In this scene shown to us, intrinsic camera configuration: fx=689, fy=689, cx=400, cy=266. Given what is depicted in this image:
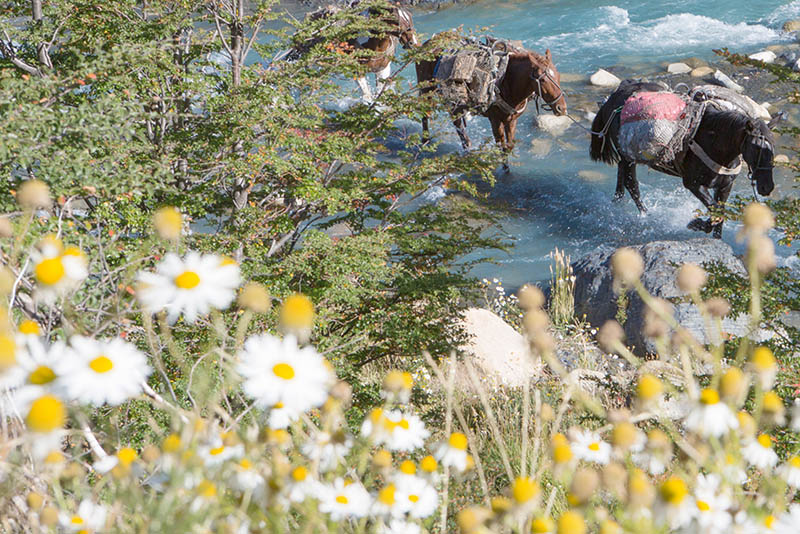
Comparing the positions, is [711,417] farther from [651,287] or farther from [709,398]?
[651,287]

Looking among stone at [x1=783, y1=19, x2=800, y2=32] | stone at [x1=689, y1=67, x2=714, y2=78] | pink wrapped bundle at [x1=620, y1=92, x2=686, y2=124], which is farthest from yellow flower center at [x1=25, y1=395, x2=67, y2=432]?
stone at [x1=783, y1=19, x2=800, y2=32]

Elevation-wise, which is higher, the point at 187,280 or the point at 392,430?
the point at 187,280

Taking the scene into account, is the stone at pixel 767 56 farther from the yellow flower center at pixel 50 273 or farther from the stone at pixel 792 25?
the yellow flower center at pixel 50 273

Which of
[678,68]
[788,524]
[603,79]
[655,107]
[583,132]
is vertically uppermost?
[788,524]

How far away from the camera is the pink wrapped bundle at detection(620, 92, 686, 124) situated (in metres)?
8.16

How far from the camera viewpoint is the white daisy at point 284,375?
1305 millimetres

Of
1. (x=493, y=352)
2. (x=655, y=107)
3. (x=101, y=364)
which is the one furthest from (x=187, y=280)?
(x=655, y=107)

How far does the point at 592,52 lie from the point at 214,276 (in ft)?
55.7

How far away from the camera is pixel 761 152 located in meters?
7.37

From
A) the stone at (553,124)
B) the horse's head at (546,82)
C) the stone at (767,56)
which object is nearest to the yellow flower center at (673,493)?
the horse's head at (546,82)

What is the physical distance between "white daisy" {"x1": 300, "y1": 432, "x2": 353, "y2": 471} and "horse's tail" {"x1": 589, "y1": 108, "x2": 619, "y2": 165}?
8.65m

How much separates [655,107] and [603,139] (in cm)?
166

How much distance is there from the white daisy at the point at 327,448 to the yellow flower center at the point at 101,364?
45 centimetres

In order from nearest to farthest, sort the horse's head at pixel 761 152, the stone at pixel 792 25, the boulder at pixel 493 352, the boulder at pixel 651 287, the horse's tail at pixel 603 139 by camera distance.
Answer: the boulder at pixel 493 352 → the boulder at pixel 651 287 → the horse's head at pixel 761 152 → the horse's tail at pixel 603 139 → the stone at pixel 792 25
